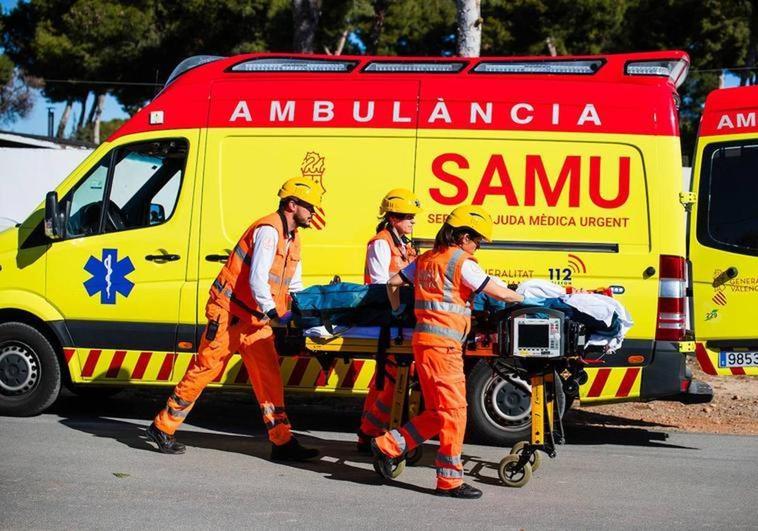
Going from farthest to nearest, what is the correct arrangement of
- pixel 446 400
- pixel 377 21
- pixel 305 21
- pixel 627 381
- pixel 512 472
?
1. pixel 377 21
2. pixel 305 21
3. pixel 627 381
4. pixel 512 472
5. pixel 446 400

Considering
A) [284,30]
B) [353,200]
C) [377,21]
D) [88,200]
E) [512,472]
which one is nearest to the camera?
[512,472]

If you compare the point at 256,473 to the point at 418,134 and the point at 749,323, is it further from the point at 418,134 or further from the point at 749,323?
the point at 749,323

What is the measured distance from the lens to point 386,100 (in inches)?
319

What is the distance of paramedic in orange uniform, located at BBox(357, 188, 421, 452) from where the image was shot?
727 cm

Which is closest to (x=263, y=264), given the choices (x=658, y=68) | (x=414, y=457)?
(x=414, y=457)

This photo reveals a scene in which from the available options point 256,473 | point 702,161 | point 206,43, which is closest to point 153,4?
point 206,43

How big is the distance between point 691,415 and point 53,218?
5738 mm

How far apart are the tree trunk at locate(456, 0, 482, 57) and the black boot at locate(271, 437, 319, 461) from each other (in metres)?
7.88

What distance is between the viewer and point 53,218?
27.2 ft

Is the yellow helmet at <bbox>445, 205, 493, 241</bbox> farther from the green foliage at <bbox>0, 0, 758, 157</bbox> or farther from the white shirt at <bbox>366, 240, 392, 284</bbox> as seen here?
the green foliage at <bbox>0, 0, 758, 157</bbox>

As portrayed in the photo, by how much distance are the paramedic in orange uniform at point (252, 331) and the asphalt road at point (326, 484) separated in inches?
9.6

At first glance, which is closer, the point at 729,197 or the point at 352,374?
the point at 352,374

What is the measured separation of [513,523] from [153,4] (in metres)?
27.5

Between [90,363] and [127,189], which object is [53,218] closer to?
[127,189]
